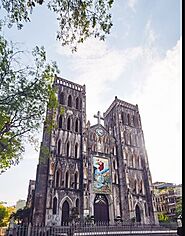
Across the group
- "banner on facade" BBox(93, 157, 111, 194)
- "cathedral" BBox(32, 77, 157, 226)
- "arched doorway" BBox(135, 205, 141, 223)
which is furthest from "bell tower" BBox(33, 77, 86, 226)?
"arched doorway" BBox(135, 205, 141, 223)

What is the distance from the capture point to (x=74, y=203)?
67.4 ft

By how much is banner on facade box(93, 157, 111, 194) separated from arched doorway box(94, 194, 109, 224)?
0.82 metres

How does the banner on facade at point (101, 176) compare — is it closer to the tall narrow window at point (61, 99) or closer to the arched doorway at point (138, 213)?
the arched doorway at point (138, 213)

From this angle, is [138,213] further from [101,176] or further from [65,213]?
[65,213]

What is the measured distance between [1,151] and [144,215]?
19.8 metres

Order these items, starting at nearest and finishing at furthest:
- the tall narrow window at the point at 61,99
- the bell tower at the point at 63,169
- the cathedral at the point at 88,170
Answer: the bell tower at the point at 63,169, the cathedral at the point at 88,170, the tall narrow window at the point at 61,99

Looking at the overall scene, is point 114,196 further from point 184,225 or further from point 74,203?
point 184,225

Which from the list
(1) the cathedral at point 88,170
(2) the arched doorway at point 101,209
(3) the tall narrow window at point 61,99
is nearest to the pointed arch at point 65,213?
(1) the cathedral at point 88,170

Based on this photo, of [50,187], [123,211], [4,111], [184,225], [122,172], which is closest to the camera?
[184,225]

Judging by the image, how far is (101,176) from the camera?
23.5 metres

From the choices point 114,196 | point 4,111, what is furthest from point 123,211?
point 4,111

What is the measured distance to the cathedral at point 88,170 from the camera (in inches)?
784

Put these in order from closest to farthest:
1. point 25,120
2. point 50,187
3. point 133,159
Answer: point 25,120 → point 50,187 → point 133,159

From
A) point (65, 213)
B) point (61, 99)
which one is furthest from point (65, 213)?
point (61, 99)
